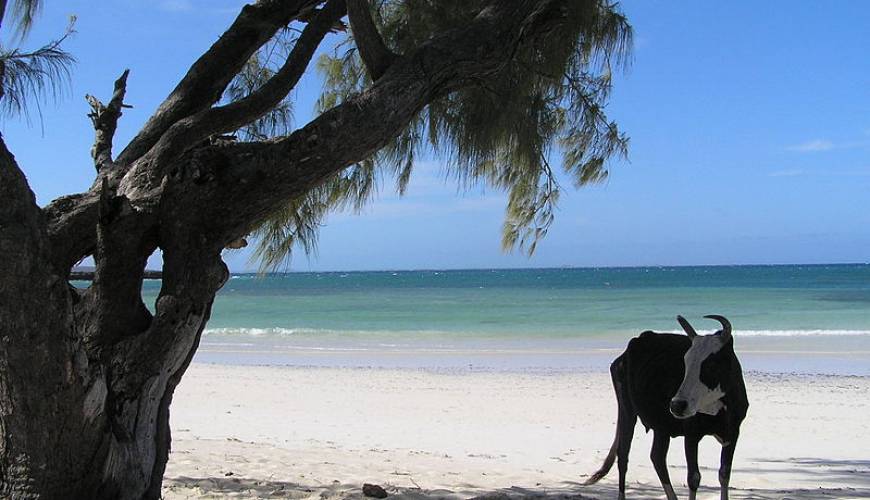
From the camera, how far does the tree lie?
2.65 m

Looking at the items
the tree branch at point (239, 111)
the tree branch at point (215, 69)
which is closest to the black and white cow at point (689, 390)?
the tree branch at point (239, 111)

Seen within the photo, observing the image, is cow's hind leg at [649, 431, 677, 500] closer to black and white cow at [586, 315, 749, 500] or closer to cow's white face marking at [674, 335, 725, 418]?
black and white cow at [586, 315, 749, 500]

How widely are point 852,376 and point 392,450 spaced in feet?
28.4

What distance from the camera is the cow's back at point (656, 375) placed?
11.1 ft

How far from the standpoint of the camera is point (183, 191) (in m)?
3.08

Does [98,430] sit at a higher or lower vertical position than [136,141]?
lower

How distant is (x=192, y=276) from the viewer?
306 centimetres

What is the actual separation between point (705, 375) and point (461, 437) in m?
5.08

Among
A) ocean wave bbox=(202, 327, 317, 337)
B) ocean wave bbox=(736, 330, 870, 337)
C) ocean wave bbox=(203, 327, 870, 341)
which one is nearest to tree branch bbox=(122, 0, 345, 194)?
ocean wave bbox=(203, 327, 870, 341)

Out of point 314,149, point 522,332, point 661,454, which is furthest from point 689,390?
point 522,332

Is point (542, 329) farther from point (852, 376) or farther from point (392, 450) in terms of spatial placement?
point (392, 450)

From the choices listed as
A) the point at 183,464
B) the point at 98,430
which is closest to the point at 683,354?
the point at 98,430

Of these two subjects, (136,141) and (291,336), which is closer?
(136,141)

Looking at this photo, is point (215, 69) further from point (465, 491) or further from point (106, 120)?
point (465, 491)
